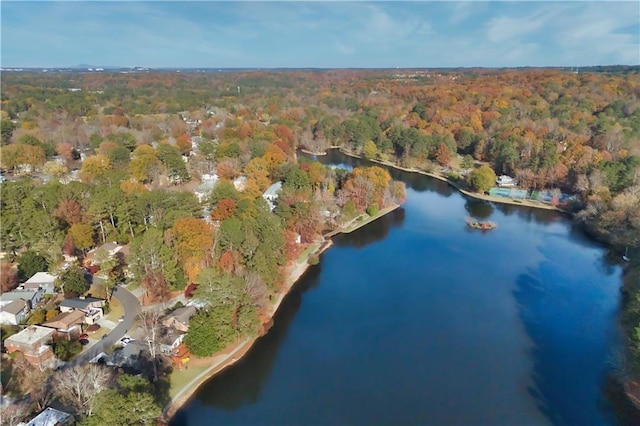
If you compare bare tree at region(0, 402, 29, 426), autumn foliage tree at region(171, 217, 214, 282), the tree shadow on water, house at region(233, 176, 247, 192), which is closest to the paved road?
bare tree at region(0, 402, 29, 426)

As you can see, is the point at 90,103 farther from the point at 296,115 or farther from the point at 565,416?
the point at 565,416

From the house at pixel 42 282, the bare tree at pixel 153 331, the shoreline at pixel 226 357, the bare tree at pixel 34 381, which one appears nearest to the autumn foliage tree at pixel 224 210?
the shoreline at pixel 226 357

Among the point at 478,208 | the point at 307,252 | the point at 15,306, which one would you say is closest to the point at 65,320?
the point at 15,306

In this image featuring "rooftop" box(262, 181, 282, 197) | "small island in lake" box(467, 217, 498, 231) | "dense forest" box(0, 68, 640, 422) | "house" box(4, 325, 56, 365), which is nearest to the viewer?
"house" box(4, 325, 56, 365)

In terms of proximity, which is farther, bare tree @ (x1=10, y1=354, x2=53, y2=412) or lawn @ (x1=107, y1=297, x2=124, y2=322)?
lawn @ (x1=107, y1=297, x2=124, y2=322)

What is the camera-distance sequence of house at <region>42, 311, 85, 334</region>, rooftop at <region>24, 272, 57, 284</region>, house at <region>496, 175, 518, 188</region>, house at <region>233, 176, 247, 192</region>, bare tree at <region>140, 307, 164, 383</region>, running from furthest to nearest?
1. house at <region>496, 175, 518, 188</region>
2. house at <region>233, 176, 247, 192</region>
3. rooftop at <region>24, 272, 57, 284</region>
4. house at <region>42, 311, 85, 334</region>
5. bare tree at <region>140, 307, 164, 383</region>

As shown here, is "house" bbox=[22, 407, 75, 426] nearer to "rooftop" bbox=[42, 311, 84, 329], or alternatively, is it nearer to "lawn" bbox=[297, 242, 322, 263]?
"rooftop" bbox=[42, 311, 84, 329]

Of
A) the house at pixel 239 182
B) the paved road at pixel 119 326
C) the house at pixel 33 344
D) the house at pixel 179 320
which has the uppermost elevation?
the house at pixel 239 182

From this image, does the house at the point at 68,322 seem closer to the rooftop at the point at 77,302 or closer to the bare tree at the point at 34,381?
the rooftop at the point at 77,302
